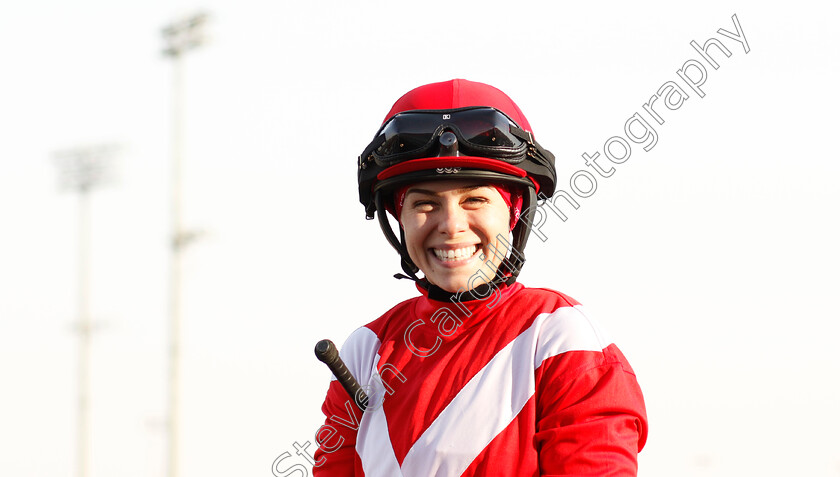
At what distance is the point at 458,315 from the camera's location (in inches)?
108

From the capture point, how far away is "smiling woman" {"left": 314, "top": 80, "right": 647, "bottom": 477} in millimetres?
2369

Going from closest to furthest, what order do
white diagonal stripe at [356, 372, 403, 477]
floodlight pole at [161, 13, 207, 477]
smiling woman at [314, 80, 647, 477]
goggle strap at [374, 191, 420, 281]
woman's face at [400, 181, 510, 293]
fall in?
1. smiling woman at [314, 80, 647, 477]
2. white diagonal stripe at [356, 372, 403, 477]
3. woman's face at [400, 181, 510, 293]
4. goggle strap at [374, 191, 420, 281]
5. floodlight pole at [161, 13, 207, 477]

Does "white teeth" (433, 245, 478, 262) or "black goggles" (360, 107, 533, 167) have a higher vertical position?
"black goggles" (360, 107, 533, 167)

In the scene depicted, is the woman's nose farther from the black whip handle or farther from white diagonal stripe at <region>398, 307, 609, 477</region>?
the black whip handle

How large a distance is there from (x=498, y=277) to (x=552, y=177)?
0.43 meters

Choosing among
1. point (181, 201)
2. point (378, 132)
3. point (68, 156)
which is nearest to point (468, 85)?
point (378, 132)

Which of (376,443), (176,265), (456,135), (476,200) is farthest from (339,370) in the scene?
(176,265)

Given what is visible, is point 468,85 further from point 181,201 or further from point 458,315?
point 181,201

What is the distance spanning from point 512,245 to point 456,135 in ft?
1.37

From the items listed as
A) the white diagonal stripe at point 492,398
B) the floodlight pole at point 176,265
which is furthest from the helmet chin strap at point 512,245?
the floodlight pole at point 176,265

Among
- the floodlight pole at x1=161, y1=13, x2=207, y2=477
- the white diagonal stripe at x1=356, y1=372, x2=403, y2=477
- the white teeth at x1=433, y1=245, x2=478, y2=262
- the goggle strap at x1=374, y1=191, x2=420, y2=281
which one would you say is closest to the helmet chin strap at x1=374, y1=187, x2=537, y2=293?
Result: the goggle strap at x1=374, y1=191, x2=420, y2=281

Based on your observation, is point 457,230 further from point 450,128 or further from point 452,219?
point 450,128

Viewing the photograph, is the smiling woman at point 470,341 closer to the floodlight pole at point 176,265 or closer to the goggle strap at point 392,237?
the goggle strap at point 392,237

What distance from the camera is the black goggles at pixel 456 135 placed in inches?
108
